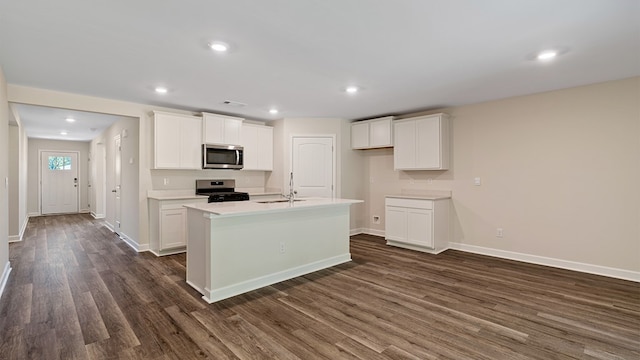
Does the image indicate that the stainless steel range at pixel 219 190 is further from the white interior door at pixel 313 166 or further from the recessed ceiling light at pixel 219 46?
the recessed ceiling light at pixel 219 46

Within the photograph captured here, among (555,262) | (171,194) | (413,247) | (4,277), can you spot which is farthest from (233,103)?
(555,262)

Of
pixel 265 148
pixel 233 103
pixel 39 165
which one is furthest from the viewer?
pixel 39 165

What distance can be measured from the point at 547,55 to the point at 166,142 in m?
5.01

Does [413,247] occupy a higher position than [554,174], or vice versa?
[554,174]

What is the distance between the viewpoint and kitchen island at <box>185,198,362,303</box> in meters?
3.08

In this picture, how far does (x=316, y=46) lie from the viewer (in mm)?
2756

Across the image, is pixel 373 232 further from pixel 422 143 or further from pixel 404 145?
pixel 422 143

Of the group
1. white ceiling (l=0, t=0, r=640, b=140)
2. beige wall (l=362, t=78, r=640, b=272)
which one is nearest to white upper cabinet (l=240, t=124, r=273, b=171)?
white ceiling (l=0, t=0, r=640, b=140)

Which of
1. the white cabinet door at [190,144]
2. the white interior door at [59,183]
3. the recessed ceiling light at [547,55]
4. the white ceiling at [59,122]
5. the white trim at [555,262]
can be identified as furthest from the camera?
the white interior door at [59,183]

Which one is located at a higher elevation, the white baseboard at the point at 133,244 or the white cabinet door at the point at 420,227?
the white cabinet door at the point at 420,227

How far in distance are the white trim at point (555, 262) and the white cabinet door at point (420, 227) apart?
0.62 metres

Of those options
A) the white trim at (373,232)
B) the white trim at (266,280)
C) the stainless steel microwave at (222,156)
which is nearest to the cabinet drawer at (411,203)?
the white trim at (373,232)

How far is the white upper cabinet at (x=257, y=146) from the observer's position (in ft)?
19.4

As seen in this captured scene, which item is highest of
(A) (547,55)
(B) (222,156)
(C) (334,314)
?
(A) (547,55)
